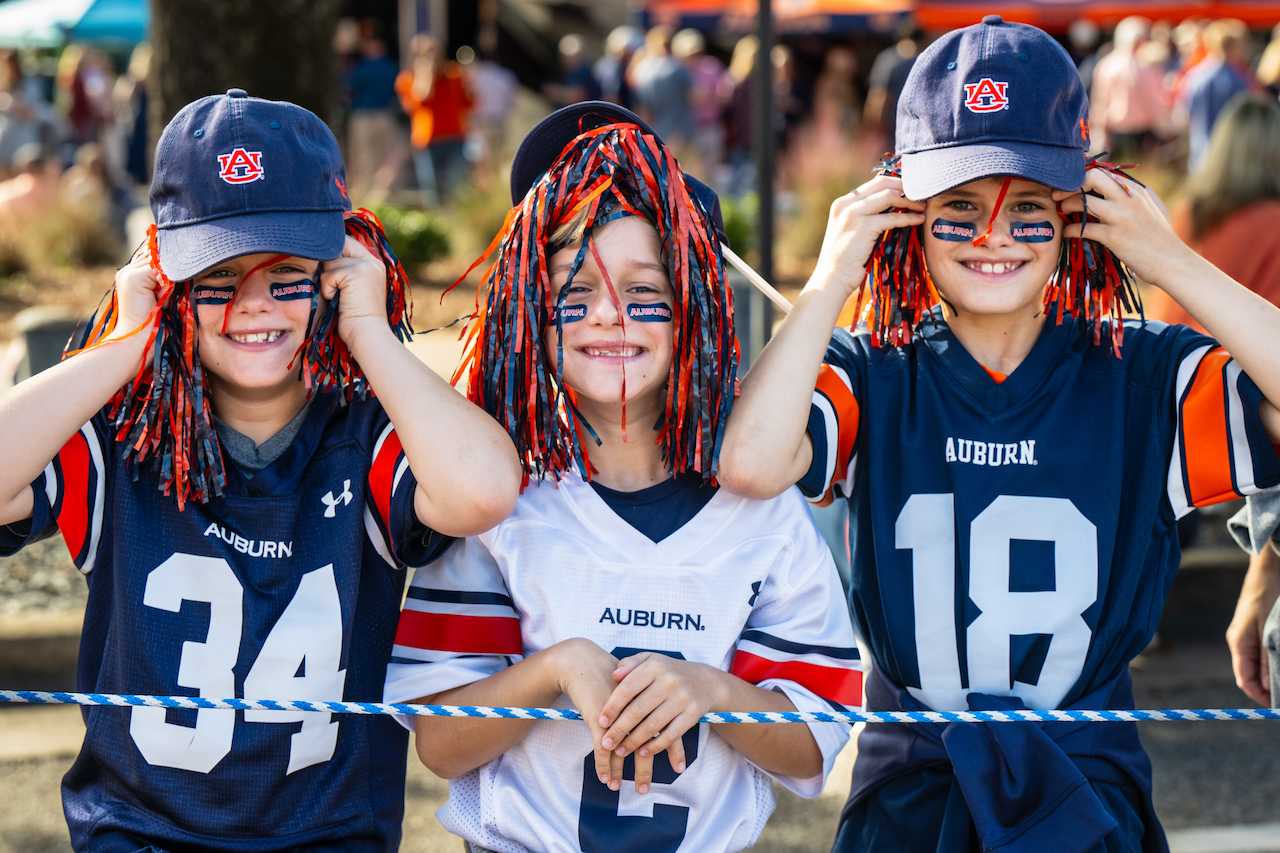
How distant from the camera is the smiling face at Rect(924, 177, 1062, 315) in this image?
275 centimetres

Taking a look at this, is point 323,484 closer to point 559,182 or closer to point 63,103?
point 559,182

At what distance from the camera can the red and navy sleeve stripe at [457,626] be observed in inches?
104

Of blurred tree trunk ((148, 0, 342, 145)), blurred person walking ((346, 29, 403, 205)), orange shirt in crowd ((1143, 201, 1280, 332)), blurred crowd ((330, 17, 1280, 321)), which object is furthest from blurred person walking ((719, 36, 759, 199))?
orange shirt in crowd ((1143, 201, 1280, 332))

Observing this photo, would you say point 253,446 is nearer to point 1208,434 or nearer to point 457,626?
point 457,626

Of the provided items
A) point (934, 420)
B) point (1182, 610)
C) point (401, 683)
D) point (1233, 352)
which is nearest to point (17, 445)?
point (401, 683)

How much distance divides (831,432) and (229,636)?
108cm

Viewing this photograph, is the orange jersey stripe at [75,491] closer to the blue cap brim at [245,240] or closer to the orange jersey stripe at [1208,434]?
the blue cap brim at [245,240]

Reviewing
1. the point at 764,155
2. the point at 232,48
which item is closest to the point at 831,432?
the point at 764,155

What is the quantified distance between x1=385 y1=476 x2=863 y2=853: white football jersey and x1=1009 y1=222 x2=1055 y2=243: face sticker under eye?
0.64 meters

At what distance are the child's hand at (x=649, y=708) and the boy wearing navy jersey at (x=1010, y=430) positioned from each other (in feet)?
1.17

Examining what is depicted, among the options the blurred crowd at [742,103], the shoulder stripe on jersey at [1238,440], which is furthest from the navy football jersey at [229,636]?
the blurred crowd at [742,103]

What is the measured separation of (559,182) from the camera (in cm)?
264

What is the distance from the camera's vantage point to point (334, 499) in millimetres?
2693

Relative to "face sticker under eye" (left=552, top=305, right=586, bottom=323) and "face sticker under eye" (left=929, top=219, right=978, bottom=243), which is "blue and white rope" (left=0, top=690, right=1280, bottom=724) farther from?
"face sticker under eye" (left=929, top=219, right=978, bottom=243)
